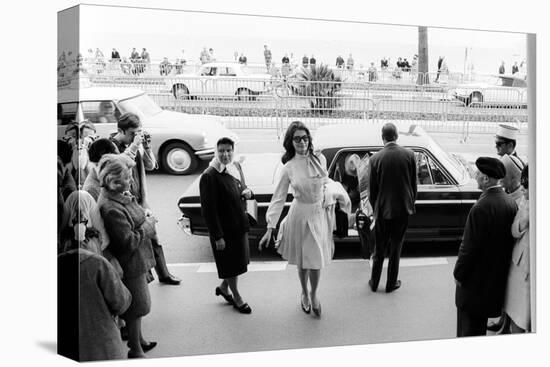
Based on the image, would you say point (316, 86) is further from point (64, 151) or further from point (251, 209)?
point (64, 151)

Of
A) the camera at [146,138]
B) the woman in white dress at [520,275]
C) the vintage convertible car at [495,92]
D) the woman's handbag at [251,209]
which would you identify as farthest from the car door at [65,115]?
the woman in white dress at [520,275]

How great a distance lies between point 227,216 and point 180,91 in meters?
0.89

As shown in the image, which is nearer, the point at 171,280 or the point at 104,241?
the point at 104,241

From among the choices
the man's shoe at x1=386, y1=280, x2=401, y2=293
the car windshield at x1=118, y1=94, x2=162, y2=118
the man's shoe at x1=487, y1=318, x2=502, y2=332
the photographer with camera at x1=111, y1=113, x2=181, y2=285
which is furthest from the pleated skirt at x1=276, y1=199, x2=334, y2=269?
the man's shoe at x1=487, y1=318, x2=502, y2=332

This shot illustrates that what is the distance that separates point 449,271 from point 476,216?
17.7 inches

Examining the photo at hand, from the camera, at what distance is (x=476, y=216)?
6.34m

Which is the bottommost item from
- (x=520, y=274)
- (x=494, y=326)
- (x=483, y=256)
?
(x=494, y=326)

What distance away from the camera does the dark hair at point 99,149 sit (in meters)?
5.47

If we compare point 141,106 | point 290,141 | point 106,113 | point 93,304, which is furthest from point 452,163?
point 93,304

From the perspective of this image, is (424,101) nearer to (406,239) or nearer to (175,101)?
(406,239)

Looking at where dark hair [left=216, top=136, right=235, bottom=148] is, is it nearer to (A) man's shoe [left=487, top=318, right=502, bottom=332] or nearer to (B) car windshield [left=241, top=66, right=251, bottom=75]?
(B) car windshield [left=241, top=66, right=251, bottom=75]

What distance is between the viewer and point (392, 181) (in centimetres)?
617

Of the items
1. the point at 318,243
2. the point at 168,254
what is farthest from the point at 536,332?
the point at 168,254

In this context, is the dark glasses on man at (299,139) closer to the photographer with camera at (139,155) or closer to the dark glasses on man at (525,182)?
the photographer with camera at (139,155)
